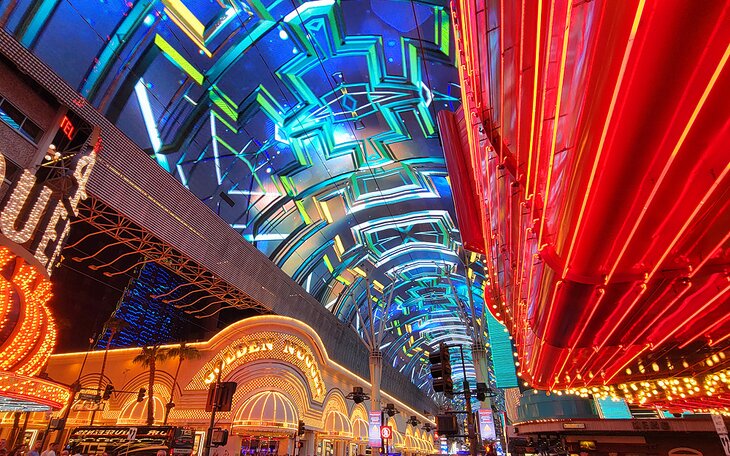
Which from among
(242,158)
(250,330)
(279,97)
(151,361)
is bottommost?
(151,361)

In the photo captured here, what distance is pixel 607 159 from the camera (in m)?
2.98

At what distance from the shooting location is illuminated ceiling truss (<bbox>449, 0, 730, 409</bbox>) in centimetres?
223

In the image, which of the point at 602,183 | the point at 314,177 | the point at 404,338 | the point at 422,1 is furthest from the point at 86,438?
the point at 404,338

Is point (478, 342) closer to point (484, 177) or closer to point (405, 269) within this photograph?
point (405, 269)

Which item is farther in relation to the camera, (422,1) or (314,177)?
(314,177)

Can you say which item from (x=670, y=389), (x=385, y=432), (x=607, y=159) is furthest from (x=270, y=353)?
(x=607, y=159)

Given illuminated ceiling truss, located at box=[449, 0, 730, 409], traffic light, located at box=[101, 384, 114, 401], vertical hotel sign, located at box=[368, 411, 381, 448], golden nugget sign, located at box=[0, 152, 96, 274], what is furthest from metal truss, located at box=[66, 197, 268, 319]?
illuminated ceiling truss, located at box=[449, 0, 730, 409]

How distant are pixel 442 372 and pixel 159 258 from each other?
35.4ft

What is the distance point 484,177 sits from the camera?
650 centimetres

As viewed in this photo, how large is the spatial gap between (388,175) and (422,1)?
8981 millimetres

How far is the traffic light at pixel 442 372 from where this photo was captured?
7715 mm

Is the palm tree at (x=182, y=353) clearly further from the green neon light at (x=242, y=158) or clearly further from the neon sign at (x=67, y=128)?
the neon sign at (x=67, y=128)

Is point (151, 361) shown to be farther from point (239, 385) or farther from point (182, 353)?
point (239, 385)

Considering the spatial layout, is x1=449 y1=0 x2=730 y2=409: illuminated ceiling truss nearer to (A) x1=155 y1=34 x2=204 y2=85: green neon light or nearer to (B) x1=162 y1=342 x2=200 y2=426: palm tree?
(A) x1=155 y1=34 x2=204 y2=85: green neon light
